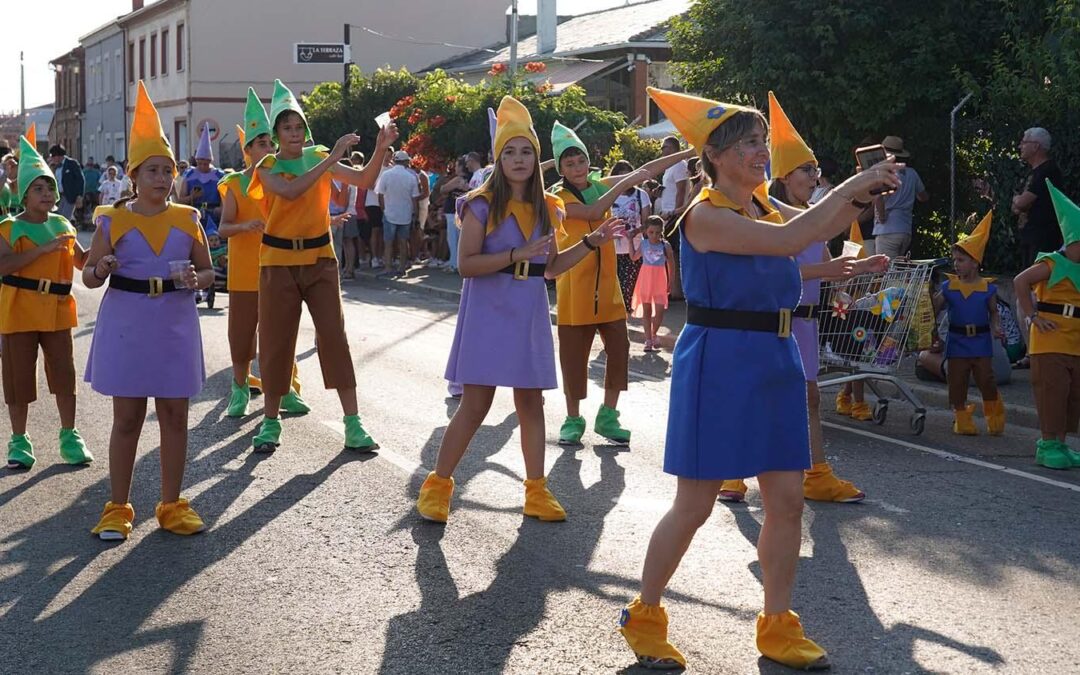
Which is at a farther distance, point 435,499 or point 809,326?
point 809,326

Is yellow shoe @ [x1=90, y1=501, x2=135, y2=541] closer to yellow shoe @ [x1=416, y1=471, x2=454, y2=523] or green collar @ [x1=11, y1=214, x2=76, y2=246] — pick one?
yellow shoe @ [x1=416, y1=471, x2=454, y2=523]

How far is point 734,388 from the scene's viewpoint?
5039 mm

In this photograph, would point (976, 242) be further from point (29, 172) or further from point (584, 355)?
point (29, 172)

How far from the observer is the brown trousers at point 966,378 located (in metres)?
10.3

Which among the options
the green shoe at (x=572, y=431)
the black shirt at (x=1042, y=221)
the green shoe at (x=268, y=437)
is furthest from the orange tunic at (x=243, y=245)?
the black shirt at (x=1042, y=221)

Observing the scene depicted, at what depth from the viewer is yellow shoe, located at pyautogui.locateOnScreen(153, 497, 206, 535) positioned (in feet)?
23.0

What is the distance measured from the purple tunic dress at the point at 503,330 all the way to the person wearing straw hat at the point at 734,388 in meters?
1.91

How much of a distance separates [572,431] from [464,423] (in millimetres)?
2489

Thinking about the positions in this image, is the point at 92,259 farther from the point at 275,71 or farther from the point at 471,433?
the point at 275,71

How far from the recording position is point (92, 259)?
22.8 feet

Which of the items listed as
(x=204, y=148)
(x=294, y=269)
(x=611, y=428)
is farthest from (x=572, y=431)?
(x=204, y=148)

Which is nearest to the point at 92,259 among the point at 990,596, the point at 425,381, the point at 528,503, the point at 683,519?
Result: the point at 528,503

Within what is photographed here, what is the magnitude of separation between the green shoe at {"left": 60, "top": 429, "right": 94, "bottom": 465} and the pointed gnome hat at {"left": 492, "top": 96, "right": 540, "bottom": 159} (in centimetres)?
339

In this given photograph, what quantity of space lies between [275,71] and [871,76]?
44035 mm
